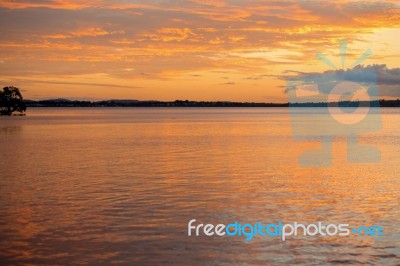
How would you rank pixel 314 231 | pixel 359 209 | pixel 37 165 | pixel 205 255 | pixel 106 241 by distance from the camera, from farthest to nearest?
pixel 37 165 < pixel 359 209 < pixel 314 231 < pixel 106 241 < pixel 205 255

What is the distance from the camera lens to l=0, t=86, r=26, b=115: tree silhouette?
12469 centimetres

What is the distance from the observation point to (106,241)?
14430mm

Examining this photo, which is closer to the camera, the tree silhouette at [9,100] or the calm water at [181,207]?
the calm water at [181,207]

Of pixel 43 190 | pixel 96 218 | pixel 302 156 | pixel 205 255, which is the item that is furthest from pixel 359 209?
pixel 302 156

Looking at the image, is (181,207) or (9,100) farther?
(9,100)

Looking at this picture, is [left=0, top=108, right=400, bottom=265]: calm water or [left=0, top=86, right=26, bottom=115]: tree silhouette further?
[left=0, top=86, right=26, bottom=115]: tree silhouette

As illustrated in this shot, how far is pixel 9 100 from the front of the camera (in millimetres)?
131250

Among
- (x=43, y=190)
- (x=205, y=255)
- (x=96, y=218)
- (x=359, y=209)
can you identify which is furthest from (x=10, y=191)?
(x=359, y=209)

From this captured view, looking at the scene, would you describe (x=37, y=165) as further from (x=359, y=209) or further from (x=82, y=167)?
(x=359, y=209)

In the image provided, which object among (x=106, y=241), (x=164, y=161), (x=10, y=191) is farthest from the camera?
(x=164, y=161)

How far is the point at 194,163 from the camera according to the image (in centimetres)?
3338

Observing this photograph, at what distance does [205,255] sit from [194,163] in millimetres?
20171

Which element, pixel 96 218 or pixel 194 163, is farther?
pixel 194 163

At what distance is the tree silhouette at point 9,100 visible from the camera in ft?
409
